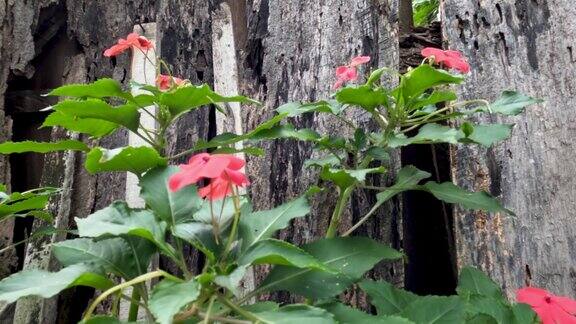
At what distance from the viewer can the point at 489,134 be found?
1.13 m

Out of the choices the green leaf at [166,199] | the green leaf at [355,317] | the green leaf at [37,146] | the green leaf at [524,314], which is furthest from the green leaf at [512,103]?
the green leaf at [37,146]

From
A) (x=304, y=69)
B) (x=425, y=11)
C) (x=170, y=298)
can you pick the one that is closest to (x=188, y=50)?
(x=304, y=69)

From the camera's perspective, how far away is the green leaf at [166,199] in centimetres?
95

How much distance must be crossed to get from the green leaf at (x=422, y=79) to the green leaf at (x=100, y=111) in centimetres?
51

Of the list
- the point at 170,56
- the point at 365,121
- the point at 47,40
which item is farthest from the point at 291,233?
the point at 47,40

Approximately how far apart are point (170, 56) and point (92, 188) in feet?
1.58

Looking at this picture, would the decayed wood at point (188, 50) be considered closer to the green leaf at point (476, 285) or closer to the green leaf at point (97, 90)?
the green leaf at point (97, 90)

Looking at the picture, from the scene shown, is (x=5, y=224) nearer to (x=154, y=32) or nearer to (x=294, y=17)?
(x=154, y=32)

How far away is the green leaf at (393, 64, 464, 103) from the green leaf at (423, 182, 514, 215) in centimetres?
20

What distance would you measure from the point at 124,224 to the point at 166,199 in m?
0.09

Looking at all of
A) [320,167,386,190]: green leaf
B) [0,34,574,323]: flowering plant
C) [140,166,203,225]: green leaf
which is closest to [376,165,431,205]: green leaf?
[0,34,574,323]: flowering plant

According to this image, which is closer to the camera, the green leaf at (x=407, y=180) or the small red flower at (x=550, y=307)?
the small red flower at (x=550, y=307)

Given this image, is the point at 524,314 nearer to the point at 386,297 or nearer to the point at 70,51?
the point at 386,297

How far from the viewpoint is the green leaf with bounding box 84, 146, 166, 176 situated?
38.3 inches
